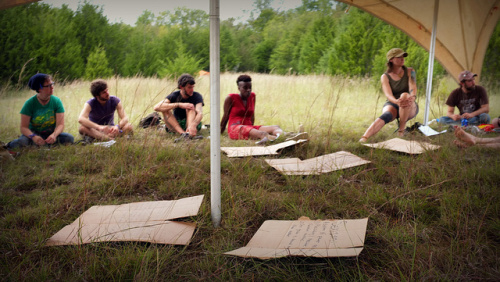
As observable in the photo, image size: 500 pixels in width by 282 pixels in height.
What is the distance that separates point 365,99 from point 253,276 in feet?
30.0

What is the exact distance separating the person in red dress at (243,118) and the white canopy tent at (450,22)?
2420 millimetres

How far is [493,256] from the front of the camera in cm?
167

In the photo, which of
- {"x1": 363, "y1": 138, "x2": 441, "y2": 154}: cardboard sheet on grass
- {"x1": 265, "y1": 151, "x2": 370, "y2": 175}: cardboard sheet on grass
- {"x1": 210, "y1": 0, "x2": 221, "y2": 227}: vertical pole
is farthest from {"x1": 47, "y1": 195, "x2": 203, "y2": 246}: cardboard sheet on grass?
{"x1": 363, "y1": 138, "x2": 441, "y2": 154}: cardboard sheet on grass

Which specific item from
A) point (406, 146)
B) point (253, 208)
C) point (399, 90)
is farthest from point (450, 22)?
point (253, 208)

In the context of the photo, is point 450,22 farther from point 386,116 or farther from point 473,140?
point 473,140

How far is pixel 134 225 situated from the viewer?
2.02 metres

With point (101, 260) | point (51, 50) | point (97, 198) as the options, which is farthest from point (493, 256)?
point (51, 50)

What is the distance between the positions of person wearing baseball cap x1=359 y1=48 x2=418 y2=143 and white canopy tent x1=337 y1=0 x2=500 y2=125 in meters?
1.01

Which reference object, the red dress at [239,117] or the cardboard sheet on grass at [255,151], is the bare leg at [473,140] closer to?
the cardboard sheet on grass at [255,151]

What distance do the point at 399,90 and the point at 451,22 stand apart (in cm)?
199

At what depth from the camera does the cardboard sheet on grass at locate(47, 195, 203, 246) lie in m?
1.84

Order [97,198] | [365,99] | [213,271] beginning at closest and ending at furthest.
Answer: [213,271] < [97,198] < [365,99]

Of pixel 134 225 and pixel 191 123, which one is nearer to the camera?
pixel 134 225

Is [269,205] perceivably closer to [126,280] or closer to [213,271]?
[213,271]
